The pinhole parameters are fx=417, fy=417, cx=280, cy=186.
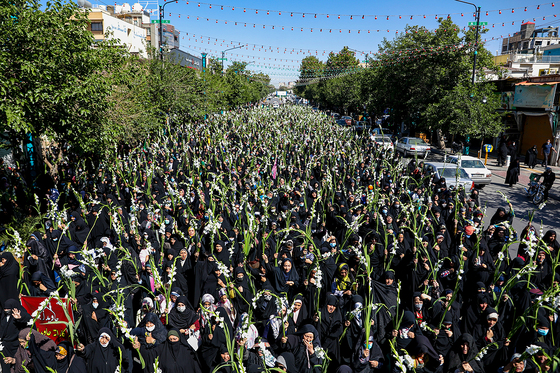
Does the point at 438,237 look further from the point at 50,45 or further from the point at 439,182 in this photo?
the point at 50,45

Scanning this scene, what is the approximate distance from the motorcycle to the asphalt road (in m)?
0.17

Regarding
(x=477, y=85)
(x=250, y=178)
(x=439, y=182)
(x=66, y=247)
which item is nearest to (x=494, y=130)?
(x=477, y=85)

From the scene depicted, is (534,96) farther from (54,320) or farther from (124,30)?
(124,30)

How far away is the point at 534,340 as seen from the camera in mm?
4648

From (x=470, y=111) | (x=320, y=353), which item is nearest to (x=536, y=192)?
(x=470, y=111)

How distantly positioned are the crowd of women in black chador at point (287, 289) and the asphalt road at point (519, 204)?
2.60m

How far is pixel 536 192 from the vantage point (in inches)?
561

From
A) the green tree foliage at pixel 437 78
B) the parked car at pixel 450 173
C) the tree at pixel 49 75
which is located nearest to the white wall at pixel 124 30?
the green tree foliage at pixel 437 78

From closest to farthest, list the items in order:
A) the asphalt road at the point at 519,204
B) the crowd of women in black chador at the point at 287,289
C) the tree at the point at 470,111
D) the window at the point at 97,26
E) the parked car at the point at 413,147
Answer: the crowd of women in black chador at the point at 287,289
the asphalt road at the point at 519,204
the tree at the point at 470,111
the parked car at the point at 413,147
the window at the point at 97,26

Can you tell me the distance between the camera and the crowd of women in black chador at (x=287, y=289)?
463cm

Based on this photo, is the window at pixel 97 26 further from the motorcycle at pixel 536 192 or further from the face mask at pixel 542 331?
the face mask at pixel 542 331

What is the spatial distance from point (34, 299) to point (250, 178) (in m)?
7.51

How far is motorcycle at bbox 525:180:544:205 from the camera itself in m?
13.9

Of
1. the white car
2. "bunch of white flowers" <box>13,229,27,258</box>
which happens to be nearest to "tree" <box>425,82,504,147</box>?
the white car
